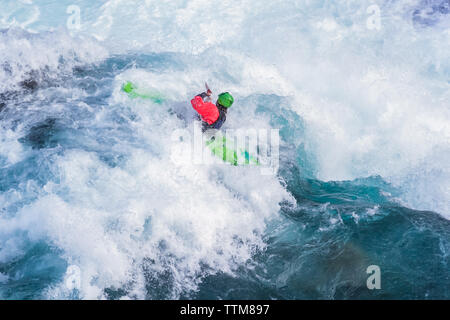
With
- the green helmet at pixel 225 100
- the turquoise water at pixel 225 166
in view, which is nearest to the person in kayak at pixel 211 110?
the green helmet at pixel 225 100

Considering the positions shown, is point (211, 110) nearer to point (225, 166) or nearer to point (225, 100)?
point (225, 100)

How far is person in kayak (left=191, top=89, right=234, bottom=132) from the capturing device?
242 inches

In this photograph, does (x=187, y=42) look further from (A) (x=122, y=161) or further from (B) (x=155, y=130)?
(A) (x=122, y=161)

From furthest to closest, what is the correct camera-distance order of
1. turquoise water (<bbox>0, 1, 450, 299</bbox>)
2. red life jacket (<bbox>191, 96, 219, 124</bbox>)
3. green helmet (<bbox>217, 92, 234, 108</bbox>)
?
green helmet (<bbox>217, 92, 234, 108</bbox>) < red life jacket (<bbox>191, 96, 219, 124</bbox>) < turquoise water (<bbox>0, 1, 450, 299</bbox>)

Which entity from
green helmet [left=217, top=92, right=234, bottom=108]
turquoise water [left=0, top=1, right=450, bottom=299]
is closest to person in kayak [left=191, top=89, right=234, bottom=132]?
green helmet [left=217, top=92, right=234, bottom=108]

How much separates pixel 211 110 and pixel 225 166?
1.03m

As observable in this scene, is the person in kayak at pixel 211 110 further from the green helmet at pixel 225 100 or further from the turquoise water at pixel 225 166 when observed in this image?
the turquoise water at pixel 225 166

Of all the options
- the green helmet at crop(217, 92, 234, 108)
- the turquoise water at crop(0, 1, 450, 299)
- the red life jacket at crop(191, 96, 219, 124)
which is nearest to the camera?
the turquoise water at crop(0, 1, 450, 299)

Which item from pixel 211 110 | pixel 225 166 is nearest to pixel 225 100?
pixel 211 110

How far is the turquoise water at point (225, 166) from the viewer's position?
14.8 ft

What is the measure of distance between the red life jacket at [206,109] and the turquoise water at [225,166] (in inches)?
25.8

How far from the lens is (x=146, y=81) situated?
7555mm

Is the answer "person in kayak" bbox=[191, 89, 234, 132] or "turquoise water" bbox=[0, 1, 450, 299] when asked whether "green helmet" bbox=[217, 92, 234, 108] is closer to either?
"person in kayak" bbox=[191, 89, 234, 132]

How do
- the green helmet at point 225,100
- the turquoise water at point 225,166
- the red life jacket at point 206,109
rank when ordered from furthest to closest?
the green helmet at point 225,100 < the red life jacket at point 206,109 < the turquoise water at point 225,166
